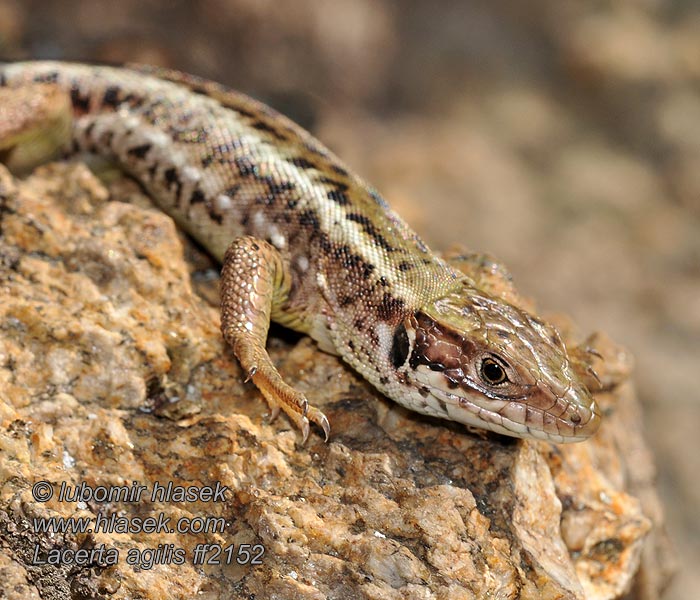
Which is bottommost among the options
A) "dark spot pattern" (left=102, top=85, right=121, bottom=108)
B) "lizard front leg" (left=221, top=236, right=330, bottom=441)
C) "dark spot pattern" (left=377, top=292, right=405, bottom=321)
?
"lizard front leg" (left=221, top=236, right=330, bottom=441)

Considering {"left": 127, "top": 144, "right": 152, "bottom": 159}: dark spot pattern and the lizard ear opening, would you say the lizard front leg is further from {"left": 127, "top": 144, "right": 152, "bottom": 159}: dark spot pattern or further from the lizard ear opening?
{"left": 127, "top": 144, "right": 152, "bottom": 159}: dark spot pattern

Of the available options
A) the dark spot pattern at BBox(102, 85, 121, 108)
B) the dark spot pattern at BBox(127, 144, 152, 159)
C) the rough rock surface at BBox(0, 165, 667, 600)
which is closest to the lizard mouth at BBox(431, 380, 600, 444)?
the rough rock surface at BBox(0, 165, 667, 600)

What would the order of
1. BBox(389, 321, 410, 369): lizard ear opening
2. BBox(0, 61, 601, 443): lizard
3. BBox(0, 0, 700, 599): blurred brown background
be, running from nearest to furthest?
BBox(0, 61, 601, 443): lizard, BBox(389, 321, 410, 369): lizard ear opening, BBox(0, 0, 700, 599): blurred brown background

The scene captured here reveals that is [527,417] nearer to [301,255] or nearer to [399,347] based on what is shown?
[399,347]

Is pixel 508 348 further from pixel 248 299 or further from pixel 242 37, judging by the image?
pixel 242 37

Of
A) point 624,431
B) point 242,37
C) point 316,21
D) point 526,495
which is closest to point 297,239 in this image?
point 526,495

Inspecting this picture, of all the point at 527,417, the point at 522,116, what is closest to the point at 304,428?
the point at 527,417

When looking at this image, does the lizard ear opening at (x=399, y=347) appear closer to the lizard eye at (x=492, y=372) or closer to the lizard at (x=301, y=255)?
the lizard at (x=301, y=255)
